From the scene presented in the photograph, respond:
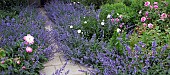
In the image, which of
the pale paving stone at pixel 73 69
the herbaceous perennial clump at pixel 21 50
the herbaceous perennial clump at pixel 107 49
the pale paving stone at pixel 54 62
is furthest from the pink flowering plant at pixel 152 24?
the herbaceous perennial clump at pixel 21 50

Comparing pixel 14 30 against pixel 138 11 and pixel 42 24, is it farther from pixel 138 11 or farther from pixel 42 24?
A: pixel 138 11

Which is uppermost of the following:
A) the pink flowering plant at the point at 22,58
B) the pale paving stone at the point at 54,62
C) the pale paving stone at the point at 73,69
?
the pink flowering plant at the point at 22,58

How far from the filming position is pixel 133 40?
3.21m

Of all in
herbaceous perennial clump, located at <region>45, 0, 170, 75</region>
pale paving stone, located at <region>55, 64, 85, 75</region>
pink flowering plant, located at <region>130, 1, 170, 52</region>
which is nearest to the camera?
herbaceous perennial clump, located at <region>45, 0, 170, 75</region>

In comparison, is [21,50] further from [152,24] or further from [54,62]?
[152,24]

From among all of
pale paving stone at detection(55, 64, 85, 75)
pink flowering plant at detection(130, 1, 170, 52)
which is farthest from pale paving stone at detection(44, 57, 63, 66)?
pink flowering plant at detection(130, 1, 170, 52)

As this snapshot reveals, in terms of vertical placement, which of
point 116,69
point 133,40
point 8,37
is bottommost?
point 116,69

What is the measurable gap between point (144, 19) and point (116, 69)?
1.50 metres

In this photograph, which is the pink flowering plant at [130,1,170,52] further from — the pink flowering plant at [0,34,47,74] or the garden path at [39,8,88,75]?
the pink flowering plant at [0,34,47,74]

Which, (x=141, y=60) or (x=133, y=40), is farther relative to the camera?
(x=133, y=40)

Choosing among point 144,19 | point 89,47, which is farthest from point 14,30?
point 144,19

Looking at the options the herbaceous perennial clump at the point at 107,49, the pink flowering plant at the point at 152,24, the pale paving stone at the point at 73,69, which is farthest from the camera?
the pink flowering plant at the point at 152,24

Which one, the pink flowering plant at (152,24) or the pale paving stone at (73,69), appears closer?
the pale paving stone at (73,69)

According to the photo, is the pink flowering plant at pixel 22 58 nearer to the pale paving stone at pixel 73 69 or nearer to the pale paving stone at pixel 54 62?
the pale paving stone at pixel 54 62
